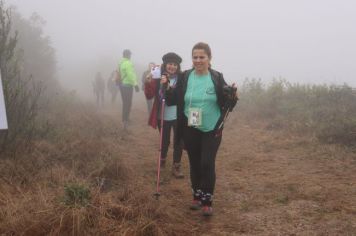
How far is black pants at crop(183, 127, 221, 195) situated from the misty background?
29.0 meters

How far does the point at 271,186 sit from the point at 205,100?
6.20 ft

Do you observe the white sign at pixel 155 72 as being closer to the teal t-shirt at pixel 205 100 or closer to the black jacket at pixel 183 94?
the black jacket at pixel 183 94

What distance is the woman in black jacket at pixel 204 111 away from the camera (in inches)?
213

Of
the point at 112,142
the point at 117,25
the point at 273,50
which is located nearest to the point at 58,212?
the point at 112,142

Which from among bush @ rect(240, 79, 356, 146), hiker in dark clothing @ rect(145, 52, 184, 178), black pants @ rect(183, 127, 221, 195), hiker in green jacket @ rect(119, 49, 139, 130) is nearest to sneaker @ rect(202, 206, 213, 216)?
black pants @ rect(183, 127, 221, 195)

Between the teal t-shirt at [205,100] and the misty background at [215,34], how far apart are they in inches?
1146

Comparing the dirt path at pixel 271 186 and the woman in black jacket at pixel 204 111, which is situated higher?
the woman in black jacket at pixel 204 111

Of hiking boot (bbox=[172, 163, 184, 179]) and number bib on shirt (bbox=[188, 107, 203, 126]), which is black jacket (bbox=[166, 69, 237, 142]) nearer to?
number bib on shirt (bbox=[188, 107, 203, 126])

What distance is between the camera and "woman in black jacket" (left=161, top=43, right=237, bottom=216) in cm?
541

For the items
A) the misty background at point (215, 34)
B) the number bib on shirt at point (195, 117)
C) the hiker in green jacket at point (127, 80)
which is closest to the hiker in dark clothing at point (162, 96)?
the number bib on shirt at point (195, 117)

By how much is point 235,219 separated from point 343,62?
1834 inches

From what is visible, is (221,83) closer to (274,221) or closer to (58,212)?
(274,221)

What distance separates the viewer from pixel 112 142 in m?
9.41

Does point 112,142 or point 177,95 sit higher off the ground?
point 177,95
